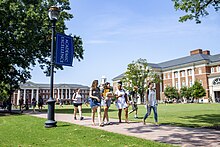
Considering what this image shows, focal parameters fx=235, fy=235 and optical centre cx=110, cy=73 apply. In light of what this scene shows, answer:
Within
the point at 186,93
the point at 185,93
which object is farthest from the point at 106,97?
the point at 185,93

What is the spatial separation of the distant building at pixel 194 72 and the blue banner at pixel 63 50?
6938 cm

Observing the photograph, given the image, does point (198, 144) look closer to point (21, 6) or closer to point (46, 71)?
point (21, 6)

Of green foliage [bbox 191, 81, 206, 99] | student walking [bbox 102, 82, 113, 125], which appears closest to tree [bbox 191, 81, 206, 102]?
green foliage [bbox 191, 81, 206, 99]

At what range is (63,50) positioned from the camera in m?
11.1

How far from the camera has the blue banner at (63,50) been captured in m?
10.9

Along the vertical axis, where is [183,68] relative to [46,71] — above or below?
above

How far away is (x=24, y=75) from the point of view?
26688 millimetres

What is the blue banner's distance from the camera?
10.9 m

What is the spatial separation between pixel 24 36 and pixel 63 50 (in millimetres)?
10926

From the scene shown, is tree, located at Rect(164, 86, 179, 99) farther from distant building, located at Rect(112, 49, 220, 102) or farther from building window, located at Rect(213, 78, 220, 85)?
building window, located at Rect(213, 78, 220, 85)

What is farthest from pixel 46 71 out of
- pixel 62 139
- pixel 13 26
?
pixel 62 139

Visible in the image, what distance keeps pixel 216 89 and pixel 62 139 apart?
72.9m

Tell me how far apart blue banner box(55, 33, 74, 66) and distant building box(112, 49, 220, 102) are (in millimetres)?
69376

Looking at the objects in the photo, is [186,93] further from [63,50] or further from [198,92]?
[63,50]
